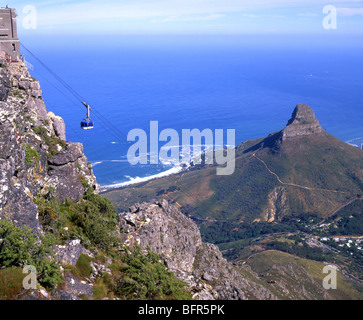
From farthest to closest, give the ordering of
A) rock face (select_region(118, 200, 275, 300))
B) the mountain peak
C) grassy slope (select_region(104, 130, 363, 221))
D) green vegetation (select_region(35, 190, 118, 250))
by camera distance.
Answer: the mountain peak < grassy slope (select_region(104, 130, 363, 221)) < rock face (select_region(118, 200, 275, 300)) < green vegetation (select_region(35, 190, 118, 250))

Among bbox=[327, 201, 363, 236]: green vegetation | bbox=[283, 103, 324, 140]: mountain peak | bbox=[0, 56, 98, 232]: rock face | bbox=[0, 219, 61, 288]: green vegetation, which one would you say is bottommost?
bbox=[327, 201, 363, 236]: green vegetation

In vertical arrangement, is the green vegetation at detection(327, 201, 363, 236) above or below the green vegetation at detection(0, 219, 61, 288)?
below

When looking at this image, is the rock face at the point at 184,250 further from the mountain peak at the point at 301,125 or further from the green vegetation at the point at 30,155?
the mountain peak at the point at 301,125

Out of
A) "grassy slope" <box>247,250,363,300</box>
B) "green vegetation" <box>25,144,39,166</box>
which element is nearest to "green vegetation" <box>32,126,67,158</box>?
"green vegetation" <box>25,144,39,166</box>

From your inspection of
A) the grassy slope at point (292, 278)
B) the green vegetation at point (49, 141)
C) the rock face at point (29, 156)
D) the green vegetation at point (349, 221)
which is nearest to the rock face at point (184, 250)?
the rock face at point (29, 156)

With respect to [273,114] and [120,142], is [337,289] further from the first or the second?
→ [273,114]

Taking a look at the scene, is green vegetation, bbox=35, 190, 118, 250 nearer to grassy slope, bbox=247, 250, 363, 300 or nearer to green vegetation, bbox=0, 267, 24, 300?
green vegetation, bbox=0, 267, 24, 300

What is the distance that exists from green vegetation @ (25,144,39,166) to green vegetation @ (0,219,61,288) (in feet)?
15.7

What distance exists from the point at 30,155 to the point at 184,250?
1513 centimetres

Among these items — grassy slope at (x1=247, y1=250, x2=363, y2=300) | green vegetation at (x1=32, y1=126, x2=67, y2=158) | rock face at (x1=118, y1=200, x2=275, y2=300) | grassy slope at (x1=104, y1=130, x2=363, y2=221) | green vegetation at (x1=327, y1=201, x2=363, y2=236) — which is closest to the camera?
green vegetation at (x1=32, y1=126, x2=67, y2=158)

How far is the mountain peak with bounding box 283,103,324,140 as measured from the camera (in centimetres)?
10006

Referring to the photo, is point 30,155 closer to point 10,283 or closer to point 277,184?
point 10,283

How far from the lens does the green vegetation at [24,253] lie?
12.7m

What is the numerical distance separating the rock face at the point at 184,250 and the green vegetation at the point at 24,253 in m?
8.79
